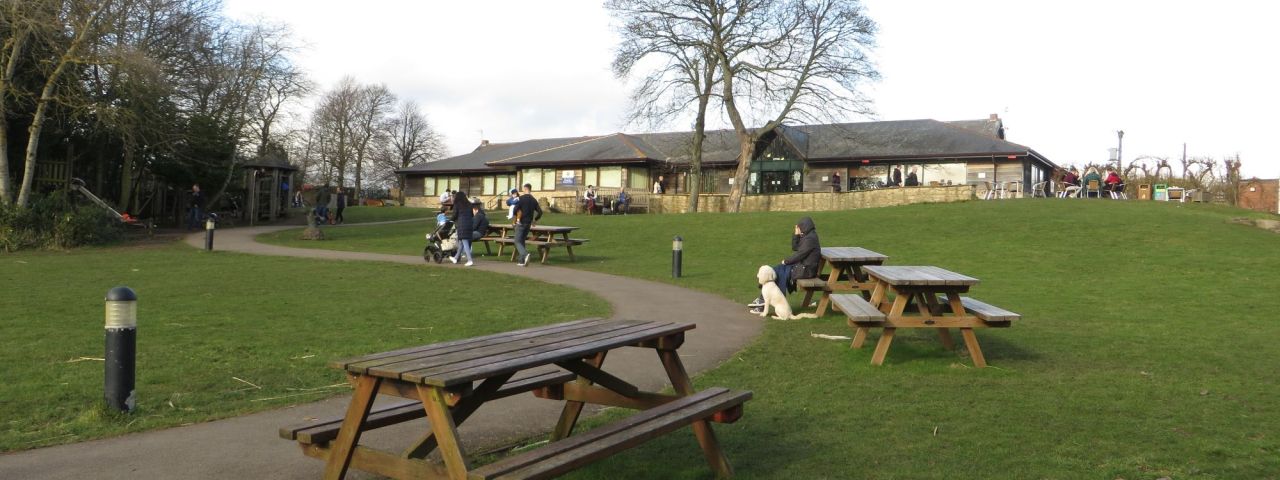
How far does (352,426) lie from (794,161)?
46957 millimetres

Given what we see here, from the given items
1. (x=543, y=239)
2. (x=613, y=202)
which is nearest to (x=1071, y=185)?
(x=613, y=202)

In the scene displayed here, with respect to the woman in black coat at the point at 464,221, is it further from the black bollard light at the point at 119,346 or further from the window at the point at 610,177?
the window at the point at 610,177

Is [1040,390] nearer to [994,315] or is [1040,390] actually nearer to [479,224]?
[994,315]

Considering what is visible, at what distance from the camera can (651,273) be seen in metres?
18.6

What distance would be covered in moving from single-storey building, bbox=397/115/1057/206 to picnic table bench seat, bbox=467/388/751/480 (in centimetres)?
3854

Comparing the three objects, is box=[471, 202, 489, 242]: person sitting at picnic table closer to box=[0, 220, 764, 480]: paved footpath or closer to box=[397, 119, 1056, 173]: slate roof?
box=[0, 220, 764, 480]: paved footpath

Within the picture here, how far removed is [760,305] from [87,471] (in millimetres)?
8739

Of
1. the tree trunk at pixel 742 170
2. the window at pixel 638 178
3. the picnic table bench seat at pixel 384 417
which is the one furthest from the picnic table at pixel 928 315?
the window at pixel 638 178

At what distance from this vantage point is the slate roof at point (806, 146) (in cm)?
4522

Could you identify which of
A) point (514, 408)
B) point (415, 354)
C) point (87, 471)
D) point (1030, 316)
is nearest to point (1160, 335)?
point (1030, 316)

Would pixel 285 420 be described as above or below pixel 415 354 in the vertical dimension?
below

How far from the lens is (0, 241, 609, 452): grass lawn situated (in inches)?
247

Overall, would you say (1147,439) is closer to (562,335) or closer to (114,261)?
(562,335)

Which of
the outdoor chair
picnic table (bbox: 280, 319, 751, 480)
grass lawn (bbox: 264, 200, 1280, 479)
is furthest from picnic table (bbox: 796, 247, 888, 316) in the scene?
the outdoor chair
